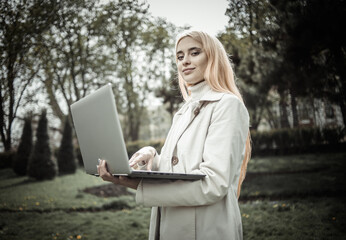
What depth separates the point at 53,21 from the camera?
3.26 metres

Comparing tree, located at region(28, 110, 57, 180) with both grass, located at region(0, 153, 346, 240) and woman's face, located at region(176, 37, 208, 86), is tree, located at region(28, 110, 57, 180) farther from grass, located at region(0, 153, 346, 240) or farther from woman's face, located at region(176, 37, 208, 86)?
woman's face, located at region(176, 37, 208, 86)

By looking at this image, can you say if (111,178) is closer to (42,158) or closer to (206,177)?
(206,177)

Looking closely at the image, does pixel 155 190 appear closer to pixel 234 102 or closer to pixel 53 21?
pixel 234 102

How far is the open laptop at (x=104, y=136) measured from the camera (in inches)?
44.2

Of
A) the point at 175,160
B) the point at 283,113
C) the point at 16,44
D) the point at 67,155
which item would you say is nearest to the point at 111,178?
the point at 175,160

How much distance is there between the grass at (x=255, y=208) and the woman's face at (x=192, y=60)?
112 inches

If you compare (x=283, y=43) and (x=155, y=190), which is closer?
(x=155, y=190)

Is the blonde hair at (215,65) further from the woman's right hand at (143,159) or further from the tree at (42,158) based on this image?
the tree at (42,158)

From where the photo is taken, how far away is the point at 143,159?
159 centimetres

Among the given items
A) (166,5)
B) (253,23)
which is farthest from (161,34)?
(253,23)

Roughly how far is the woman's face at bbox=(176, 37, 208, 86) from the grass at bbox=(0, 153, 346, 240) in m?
2.84

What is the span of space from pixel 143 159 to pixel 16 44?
2.48 meters

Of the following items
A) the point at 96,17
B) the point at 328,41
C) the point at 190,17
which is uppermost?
the point at 96,17

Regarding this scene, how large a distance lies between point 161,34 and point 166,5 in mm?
922
